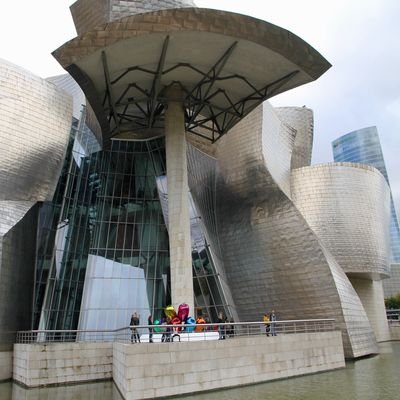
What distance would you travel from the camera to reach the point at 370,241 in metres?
27.7

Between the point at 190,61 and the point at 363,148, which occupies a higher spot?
the point at 363,148

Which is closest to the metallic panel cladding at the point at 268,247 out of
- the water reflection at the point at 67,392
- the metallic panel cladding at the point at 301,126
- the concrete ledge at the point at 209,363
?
the concrete ledge at the point at 209,363

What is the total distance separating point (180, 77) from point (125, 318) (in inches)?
411

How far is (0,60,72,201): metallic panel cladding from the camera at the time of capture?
18.4 meters

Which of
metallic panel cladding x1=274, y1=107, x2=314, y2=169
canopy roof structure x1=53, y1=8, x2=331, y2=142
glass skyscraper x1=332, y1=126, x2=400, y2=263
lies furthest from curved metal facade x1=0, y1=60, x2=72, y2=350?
glass skyscraper x1=332, y1=126, x2=400, y2=263

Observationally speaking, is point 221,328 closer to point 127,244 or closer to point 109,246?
point 127,244

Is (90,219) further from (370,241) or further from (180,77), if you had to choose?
(370,241)

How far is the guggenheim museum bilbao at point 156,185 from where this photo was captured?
1580 centimetres

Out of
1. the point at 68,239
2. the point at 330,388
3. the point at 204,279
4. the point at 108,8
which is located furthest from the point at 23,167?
the point at 330,388

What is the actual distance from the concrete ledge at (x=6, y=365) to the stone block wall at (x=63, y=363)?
5.15 feet

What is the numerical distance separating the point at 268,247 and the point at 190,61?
31.9ft

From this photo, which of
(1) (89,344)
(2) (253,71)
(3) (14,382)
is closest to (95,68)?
(2) (253,71)

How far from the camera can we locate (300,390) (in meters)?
10.7

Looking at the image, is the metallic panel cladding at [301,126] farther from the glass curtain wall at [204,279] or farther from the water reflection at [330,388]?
the water reflection at [330,388]
